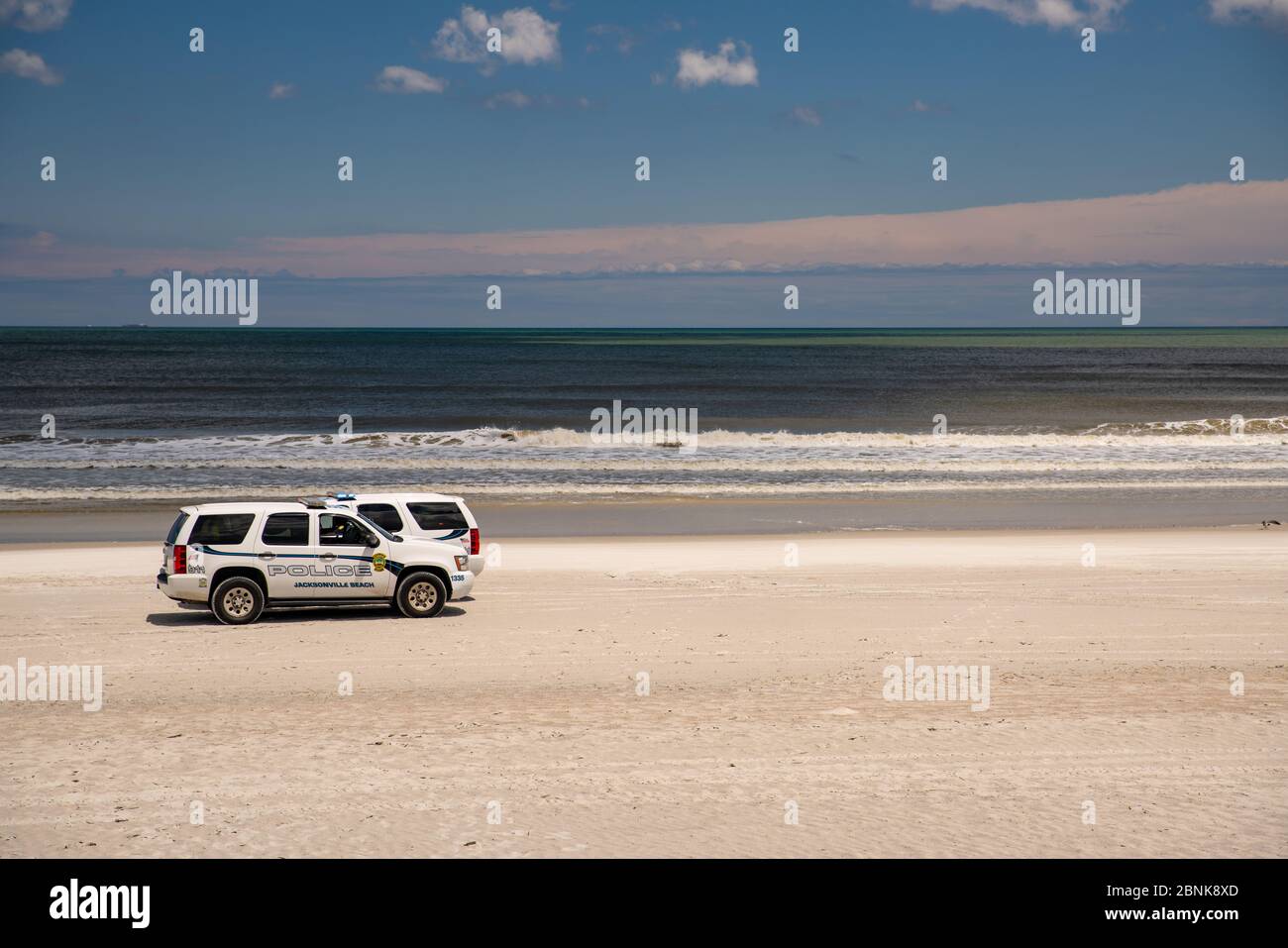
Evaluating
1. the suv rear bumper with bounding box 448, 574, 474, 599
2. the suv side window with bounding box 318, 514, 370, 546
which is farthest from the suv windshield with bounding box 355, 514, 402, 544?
the suv rear bumper with bounding box 448, 574, 474, 599

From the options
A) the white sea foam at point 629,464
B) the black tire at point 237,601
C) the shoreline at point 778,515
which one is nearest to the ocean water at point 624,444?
the white sea foam at point 629,464

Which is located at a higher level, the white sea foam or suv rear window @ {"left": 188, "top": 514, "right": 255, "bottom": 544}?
the white sea foam

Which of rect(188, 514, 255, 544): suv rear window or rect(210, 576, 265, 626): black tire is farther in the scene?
rect(210, 576, 265, 626): black tire

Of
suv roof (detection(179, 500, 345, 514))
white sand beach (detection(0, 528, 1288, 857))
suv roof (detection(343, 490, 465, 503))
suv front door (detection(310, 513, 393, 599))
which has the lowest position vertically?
white sand beach (detection(0, 528, 1288, 857))

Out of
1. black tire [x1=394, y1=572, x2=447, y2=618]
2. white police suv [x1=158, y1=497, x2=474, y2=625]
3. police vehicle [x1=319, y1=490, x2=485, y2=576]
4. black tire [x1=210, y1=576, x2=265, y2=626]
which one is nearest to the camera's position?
white police suv [x1=158, y1=497, x2=474, y2=625]

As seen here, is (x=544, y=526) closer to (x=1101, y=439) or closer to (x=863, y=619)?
(x=863, y=619)

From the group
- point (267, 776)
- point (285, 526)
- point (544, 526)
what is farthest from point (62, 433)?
point (267, 776)

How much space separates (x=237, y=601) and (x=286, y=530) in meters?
1.15

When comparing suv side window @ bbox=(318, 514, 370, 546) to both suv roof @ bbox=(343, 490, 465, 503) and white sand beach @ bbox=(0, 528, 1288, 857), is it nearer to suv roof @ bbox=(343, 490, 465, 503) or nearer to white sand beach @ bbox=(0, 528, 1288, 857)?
suv roof @ bbox=(343, 490, 465, 503)

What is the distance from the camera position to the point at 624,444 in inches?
1800

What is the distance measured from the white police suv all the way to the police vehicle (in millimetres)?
664

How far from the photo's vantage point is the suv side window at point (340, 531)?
15953 millimetres

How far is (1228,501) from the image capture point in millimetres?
30578

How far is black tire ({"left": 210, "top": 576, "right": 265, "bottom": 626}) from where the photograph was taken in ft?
51.4
